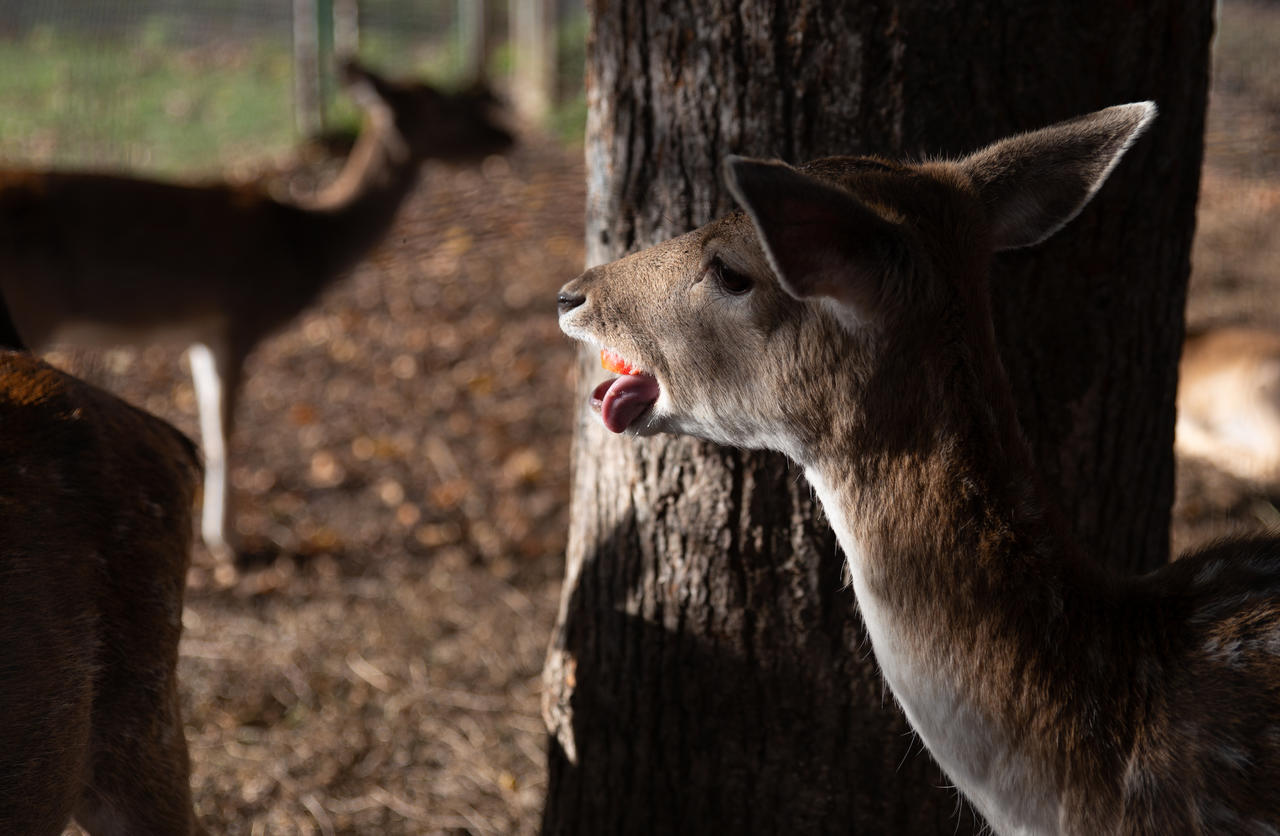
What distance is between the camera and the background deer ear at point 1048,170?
6.88 ft

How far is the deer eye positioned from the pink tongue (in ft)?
0.81

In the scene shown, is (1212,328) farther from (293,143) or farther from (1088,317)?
(293,143)

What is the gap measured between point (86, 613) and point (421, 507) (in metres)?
3.45

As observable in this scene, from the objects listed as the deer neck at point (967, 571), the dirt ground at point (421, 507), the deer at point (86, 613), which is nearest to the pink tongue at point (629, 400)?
the deer neck at point (967, 571)

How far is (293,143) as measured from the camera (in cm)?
1120

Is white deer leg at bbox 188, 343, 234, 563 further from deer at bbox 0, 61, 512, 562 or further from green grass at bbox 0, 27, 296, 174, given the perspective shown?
green grass at bbox 0, 27, 296, 174

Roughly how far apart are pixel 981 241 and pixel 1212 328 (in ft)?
18.5

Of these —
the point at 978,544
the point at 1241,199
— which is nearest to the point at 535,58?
the point at 1241,199

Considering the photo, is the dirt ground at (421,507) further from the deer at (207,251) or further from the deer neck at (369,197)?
the deer neck at (369,197)

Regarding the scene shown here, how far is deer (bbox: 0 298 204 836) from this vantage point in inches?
86.4

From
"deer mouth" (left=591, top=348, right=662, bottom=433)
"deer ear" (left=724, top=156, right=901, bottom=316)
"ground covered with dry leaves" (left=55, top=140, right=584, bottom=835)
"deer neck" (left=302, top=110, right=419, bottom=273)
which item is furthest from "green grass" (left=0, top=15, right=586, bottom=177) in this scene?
"deer ear" (left=724, top=156, right=901, bottom=316)

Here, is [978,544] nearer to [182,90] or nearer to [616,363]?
[616,363]

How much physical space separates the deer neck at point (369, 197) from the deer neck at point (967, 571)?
554 cm

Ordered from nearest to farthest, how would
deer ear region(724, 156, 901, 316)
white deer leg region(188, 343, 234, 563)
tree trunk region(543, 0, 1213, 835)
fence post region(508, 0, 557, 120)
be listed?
deer ear region(724, 156, 901, 316) < tree trunk region(543, 0, 1213, 835) < white deer leg region(188, 343, 234, 563) < fence post region(508, 0, 557, 120)
